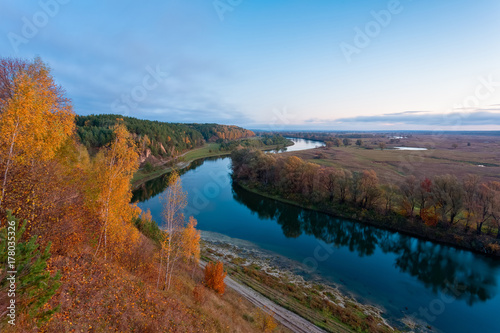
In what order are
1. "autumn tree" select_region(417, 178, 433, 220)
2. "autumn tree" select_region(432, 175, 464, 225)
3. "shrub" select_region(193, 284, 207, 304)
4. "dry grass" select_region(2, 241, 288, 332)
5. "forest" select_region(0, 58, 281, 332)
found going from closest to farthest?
"forest" select_region(0, 58, 281, 332) < "dry grass" select_region(2, 241, 288, 332) < "shrub" select_region(193, 284, 207, 304) < "autumn tree" select_region(432, 175, 464, 225) < "autumn tree" select_region(417, 178, 433, 220)

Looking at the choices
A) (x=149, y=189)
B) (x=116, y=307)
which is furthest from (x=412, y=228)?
(x=149, y=189)

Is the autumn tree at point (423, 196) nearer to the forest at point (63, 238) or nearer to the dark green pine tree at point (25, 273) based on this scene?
the forest at point (63, 238)

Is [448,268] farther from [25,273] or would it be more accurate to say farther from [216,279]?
[25,273]

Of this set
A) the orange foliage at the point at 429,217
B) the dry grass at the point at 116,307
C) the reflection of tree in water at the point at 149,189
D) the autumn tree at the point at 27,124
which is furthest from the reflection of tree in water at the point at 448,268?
the reflection of tree in water at the point at 149,189

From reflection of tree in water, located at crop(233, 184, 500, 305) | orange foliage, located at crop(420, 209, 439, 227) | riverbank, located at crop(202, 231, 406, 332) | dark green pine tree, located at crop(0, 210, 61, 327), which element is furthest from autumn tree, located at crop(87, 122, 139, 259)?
orange foliage, located at crop(420, 209, 439, 227)

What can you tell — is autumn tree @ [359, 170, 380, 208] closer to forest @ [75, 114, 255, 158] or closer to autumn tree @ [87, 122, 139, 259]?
autumn tree @ [87, 122, 139, 259]
